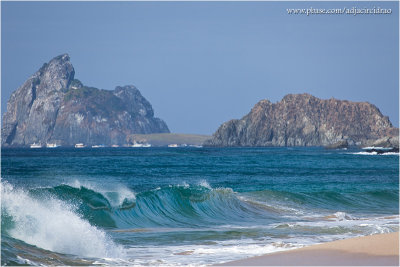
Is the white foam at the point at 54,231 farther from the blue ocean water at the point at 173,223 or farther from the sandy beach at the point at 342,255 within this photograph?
the sandy beach at the point at 342,255

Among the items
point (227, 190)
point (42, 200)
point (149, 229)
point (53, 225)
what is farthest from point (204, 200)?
point (53, 225)

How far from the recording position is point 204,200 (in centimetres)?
2489

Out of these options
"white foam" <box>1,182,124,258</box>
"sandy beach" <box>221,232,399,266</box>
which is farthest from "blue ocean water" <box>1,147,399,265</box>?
"sandy beach" <box>221,232,399,266</box>

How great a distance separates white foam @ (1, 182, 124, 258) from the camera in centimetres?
1357

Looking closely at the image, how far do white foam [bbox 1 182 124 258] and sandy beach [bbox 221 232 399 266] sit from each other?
376 cm

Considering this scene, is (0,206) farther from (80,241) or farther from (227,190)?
(227,190)

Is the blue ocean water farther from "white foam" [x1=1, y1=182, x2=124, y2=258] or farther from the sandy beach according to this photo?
the sandy beach

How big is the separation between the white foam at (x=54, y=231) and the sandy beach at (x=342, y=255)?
376 cm

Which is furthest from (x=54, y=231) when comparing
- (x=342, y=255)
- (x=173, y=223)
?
(x=342, y=255)

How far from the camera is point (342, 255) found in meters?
11.1

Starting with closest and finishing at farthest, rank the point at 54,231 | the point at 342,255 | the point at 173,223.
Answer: the point at 342,255 < the point at 54,231 < the point at 173,223

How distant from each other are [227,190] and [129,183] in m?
13.2

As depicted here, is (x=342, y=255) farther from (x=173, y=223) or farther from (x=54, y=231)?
(x=173, y=223)

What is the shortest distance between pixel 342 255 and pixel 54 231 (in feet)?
22.5
